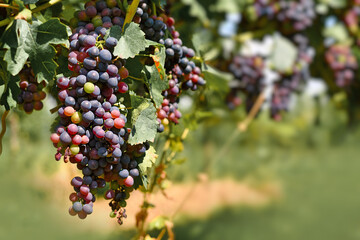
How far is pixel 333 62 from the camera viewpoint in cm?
213

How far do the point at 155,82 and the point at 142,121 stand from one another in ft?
0.27

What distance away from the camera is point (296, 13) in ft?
6.27

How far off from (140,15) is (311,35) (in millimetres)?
1577

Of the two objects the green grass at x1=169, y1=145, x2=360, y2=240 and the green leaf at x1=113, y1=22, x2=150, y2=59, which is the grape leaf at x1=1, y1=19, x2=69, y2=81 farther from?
the green grass at x1=169, y1=145, x2=360, y2=240

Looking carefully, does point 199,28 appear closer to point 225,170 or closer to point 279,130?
point 279,130

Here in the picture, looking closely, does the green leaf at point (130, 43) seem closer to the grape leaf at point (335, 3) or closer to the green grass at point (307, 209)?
the grape leaf at point (335, 3)

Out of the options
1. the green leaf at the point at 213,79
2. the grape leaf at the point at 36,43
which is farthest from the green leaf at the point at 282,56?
the grape leaf at the point at 36,43

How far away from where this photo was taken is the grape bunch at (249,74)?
2025 mm

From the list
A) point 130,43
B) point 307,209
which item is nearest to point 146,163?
point 130,43

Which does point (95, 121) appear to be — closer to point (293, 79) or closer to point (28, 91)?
point (28, 91)

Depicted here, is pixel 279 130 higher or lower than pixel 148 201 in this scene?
lower

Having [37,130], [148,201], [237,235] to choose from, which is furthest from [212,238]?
[148,201]

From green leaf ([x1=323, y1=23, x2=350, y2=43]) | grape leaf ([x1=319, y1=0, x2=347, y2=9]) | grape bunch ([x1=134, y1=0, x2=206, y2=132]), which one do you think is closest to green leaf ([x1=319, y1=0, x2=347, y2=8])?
grape leaf ([x1=319, y1=0, x2=347, y2=9])

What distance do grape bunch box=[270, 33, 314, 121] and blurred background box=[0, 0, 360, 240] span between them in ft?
0.10
